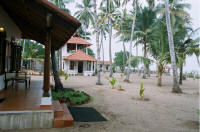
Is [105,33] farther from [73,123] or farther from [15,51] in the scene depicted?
[73,123]

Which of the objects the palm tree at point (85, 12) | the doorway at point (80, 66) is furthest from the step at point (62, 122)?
the palm tree at point (85, 12)

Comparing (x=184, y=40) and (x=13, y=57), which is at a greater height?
(x=184, y=40)

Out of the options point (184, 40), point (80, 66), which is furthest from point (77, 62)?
point (184, 40)

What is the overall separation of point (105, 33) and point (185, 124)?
109 feet

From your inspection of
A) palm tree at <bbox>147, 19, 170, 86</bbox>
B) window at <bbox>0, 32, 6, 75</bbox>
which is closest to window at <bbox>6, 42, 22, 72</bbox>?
window at <bbox>0, 32, 6, 75</bbox>

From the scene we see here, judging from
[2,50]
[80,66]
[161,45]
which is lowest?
[80,66]

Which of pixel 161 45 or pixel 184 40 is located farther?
pixel 184 40

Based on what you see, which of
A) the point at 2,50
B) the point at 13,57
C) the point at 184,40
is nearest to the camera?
the point at 2,50

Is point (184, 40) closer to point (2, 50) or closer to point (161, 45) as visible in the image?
point (161, 45)

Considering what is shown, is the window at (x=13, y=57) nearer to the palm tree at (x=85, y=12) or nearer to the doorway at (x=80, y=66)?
the doorway at (x=80, y=66)

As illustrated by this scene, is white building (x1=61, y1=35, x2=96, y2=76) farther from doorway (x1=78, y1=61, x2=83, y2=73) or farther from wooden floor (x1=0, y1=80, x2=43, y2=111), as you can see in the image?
wooden floor (x1=0, y1=80, x2=43, y2=111)

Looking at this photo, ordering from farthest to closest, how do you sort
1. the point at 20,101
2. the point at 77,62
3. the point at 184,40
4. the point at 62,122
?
the point at 77,62, the point at 184,40, the point at 20,101, the point at 62,122

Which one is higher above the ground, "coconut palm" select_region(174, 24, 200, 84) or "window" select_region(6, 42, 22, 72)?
"coconut palm" select_region(174, 24, 200, 84)

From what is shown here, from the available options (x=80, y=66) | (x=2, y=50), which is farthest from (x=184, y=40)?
(x=80, y=66)
